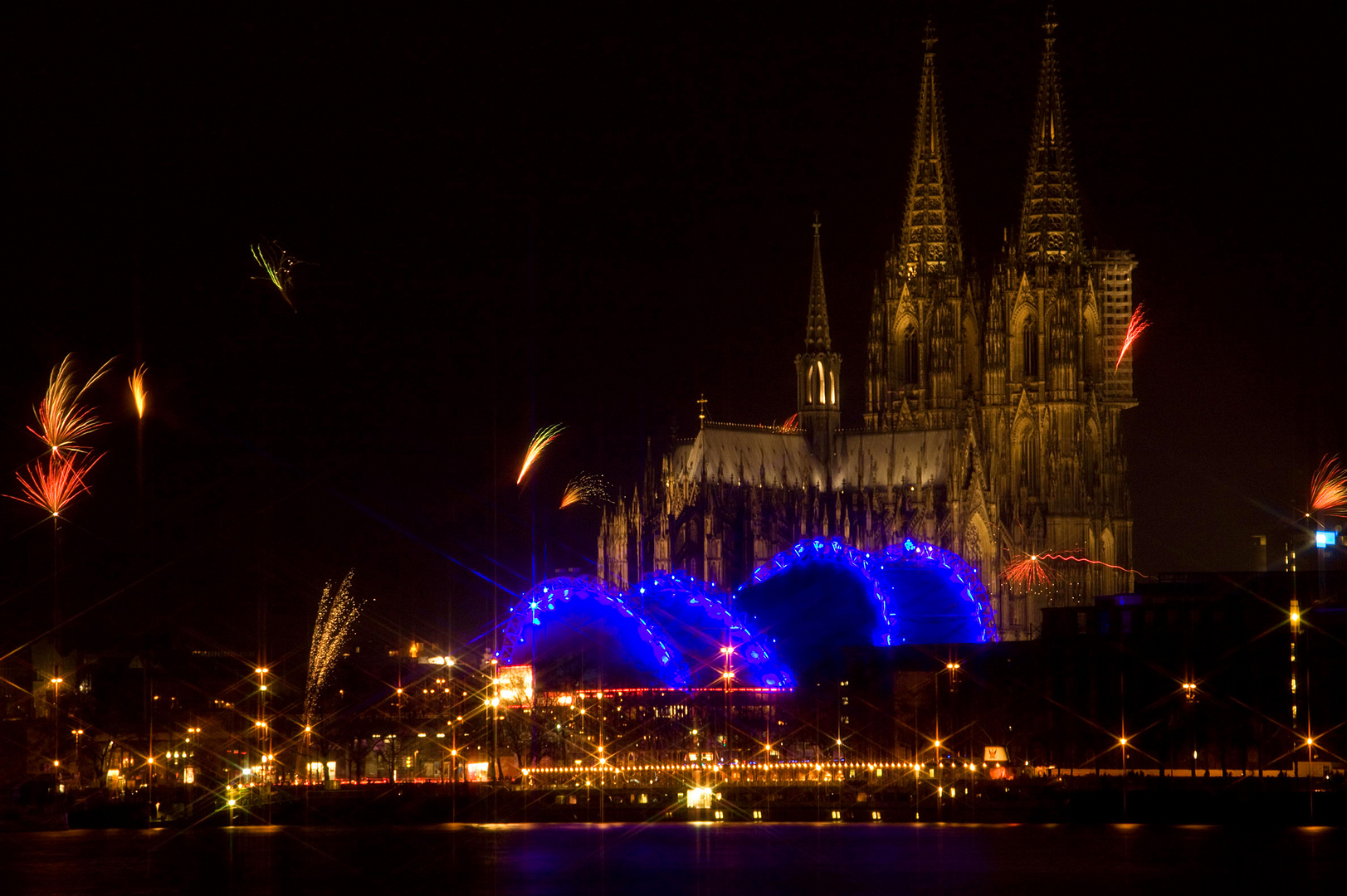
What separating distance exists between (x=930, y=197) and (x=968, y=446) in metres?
21.0

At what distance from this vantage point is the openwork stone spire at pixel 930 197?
17250cm

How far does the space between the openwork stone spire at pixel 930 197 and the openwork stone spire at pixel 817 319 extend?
5.82 meters

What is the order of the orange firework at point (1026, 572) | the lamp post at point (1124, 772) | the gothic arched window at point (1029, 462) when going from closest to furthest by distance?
1. the lamp post at point (1124, 772)
2. the orange firework at point (1026, 572)
3. the gothic arched window at point (1029, 462)

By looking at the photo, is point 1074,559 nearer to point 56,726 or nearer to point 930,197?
point 930,197

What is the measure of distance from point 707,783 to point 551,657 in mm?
16019

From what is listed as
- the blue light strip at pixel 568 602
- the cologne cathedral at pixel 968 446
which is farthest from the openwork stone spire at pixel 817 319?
the blue light strip at pixel 568 602

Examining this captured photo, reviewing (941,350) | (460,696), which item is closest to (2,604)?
(460,696)

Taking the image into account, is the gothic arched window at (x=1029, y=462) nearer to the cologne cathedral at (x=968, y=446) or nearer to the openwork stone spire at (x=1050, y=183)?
the cologne cathedral at (x=968, y=446)

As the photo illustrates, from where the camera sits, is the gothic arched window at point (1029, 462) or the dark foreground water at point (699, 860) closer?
the dark foreground water at point (699, 860)

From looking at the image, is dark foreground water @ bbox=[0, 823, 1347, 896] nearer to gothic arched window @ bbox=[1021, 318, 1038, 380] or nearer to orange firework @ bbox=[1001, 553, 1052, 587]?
orange firework @ bbox=[1001, 553, 1052, 587]

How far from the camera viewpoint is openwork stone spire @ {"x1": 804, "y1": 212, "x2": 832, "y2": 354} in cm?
17538

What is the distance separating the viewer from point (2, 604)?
5364 inches

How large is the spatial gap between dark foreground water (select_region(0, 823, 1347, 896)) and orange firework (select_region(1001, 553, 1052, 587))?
5027 centimetres

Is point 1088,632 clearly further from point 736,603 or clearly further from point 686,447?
point 686,447
